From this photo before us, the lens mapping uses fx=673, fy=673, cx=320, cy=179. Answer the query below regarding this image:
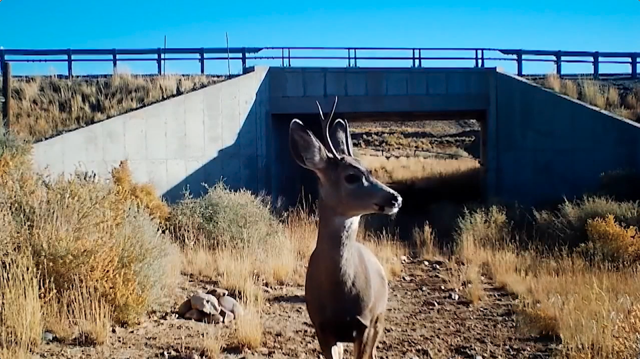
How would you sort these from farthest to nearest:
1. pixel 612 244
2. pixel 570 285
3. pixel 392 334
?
pixel 612 244 → pixel 570 285 → pixel 392 334

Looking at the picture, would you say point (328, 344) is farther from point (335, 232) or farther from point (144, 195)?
point (144, 195)

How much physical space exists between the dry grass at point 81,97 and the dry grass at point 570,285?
10860 millimetres

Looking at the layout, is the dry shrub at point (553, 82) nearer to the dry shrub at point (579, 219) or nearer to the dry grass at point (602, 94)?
the dry grass at point (602, 94)

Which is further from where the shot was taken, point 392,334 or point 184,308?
point 184,308

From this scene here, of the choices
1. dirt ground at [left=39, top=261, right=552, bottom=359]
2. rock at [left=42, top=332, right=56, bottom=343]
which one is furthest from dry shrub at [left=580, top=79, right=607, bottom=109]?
rock at [left=42, top=332, right=56, bottom=343]

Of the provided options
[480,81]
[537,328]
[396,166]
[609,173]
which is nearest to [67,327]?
[537,328]

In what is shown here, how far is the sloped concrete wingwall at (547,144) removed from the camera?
19.4 meters

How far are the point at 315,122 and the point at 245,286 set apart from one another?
555 inches

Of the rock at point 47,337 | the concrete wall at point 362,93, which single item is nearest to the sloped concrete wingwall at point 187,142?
the concrete wall at point 362,93

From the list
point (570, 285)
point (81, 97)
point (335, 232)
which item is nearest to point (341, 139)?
point (335, 232)

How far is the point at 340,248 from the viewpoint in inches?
210

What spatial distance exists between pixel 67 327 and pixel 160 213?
7.13 meters

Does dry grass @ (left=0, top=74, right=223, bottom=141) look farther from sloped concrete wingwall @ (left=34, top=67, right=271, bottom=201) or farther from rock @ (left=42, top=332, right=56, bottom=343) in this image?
rock @ (left=42, top=332, right=56, bottom=343)

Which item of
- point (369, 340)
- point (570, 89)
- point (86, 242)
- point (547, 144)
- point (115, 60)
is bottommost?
point (369, 340)
